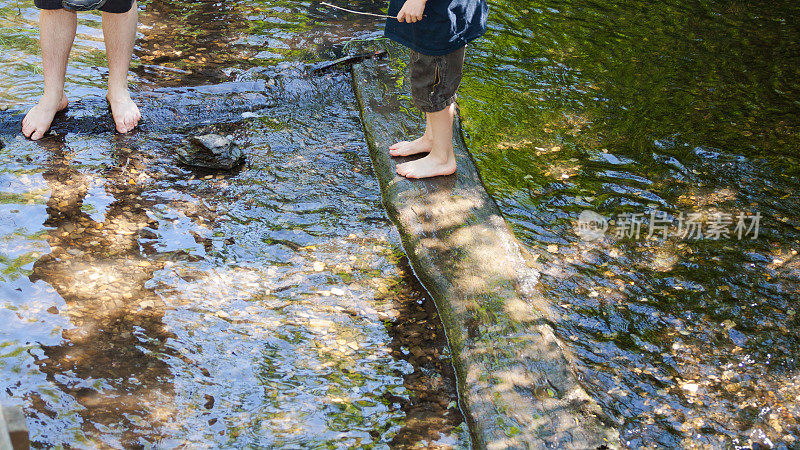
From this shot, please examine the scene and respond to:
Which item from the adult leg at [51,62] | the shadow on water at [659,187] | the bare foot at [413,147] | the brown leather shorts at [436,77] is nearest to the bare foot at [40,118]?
the adult leg at [51,62]

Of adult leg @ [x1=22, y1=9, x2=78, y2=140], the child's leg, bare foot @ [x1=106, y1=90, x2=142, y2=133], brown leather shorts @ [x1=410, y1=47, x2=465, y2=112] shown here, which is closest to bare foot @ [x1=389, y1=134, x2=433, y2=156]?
the child's leg

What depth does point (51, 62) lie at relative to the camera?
12.1ft

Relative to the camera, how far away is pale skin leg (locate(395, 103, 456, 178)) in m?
3.54

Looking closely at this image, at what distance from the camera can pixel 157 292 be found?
2.90 metres

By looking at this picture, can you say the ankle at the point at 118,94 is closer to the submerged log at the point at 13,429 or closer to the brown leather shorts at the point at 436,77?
the brown leather shorts at the point at 436,77

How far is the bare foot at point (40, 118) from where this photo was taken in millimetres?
3701

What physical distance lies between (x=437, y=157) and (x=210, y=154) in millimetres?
1377

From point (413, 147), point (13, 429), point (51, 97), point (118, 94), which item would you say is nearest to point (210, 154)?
point (118, 94)

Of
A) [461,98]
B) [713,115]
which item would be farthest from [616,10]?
[461,98]

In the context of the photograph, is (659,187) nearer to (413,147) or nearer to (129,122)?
(413,147)

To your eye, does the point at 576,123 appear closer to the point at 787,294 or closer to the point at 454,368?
the point at 787,294

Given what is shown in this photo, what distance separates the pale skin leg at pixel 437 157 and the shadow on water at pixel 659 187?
461mm

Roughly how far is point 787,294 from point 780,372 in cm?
59

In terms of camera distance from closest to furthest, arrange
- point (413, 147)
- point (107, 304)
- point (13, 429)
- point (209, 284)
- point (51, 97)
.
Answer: point (13, 429)
point (107, 304)
point (209, 284)
point (51, 97)
point (413, 147)
